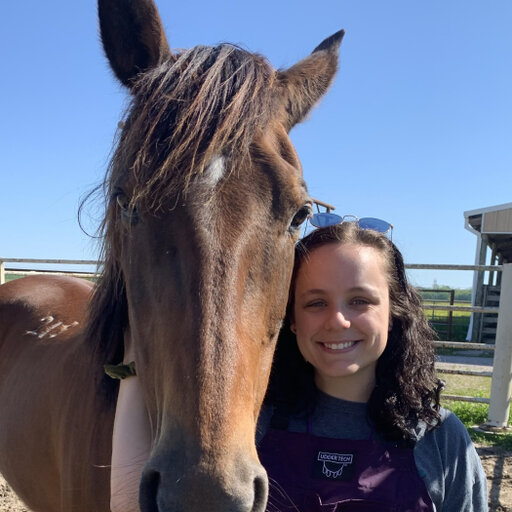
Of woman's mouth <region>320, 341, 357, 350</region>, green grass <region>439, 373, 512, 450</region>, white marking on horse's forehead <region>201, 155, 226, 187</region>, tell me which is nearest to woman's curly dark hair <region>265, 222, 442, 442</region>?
woman's mouth <region>320, 341, 357, 350</region>

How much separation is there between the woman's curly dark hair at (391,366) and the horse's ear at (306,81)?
0.59 m

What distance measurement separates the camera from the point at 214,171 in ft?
4.87

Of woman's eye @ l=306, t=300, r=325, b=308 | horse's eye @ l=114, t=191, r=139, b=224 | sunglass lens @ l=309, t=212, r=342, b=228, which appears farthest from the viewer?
sunglass lens @ l=309, t=212, r=342, b=228

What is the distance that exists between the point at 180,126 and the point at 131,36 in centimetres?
71

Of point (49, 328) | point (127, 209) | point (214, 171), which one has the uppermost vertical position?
point (214, 171)

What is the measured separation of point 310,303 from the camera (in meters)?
1.83

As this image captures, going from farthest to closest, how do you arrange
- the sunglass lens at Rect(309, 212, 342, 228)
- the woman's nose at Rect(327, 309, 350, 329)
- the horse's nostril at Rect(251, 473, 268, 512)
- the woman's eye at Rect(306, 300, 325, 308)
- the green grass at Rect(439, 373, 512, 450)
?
the green grass at Rect(439, 373, 512, 450), the sunglass lens at Rect(309, 212, 342, 228), the woman's eye at Rect(306, 300, 325, 308), the woman's nose at Rect(327, 309, 350, 329), the horse's nostril at Rect(251, 473, 268, 512)

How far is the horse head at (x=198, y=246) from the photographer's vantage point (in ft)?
3.80

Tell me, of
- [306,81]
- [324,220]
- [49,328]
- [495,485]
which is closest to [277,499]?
[324,220]

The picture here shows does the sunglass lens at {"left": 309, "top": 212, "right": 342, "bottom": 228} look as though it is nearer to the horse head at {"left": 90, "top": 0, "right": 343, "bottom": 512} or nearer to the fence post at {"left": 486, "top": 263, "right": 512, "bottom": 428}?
the horse head at {"left": 90, "top": 0, "right": 343, "bottom": 512}

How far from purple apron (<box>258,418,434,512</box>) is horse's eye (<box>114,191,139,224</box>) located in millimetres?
973

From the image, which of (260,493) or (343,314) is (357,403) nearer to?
(343,314)

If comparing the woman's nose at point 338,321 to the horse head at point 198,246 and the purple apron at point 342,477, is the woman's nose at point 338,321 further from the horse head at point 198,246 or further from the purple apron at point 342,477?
the purple apron at point 342,477

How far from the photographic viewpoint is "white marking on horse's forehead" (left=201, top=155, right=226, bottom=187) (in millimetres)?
1462
